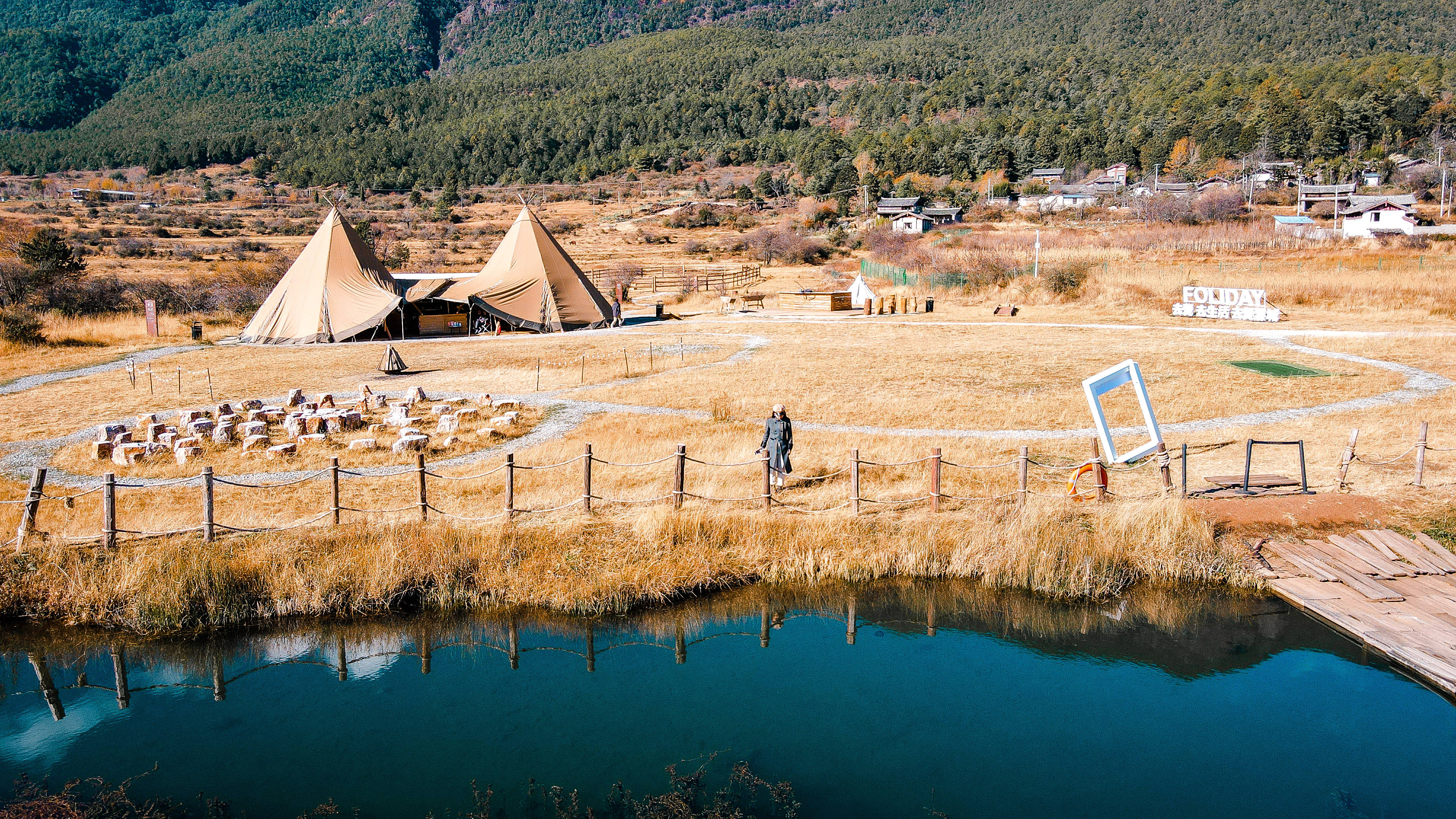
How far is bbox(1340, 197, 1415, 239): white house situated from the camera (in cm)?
6291

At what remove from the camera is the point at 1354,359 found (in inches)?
925

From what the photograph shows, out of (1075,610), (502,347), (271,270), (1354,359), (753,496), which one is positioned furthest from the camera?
(271,270)

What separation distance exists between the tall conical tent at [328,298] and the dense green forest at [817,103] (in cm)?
7740

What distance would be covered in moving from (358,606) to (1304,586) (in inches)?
425

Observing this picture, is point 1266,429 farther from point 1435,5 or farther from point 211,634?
point 1435,5

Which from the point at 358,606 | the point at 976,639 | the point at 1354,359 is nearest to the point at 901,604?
the point at 976,639

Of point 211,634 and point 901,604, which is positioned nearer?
point 211,634

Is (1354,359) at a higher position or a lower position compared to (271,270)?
lower

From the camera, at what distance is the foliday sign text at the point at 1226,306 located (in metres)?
32.3

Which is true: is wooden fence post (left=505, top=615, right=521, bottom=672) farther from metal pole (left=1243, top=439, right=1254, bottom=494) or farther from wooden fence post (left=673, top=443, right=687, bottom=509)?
metal pole (left=1243, top=439, right=1254, bottom=494)

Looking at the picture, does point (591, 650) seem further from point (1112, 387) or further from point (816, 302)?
point (816, 302)

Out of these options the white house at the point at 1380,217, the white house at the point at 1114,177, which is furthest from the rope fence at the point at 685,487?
the white house at the point at 1114,177

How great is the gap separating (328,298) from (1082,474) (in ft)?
81.2

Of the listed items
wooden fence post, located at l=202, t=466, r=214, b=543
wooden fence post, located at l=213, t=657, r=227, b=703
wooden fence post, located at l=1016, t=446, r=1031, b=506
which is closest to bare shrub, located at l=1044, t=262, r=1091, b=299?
wooden fence post, located at l=1016, t=446, r=1031, b=506
